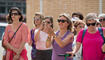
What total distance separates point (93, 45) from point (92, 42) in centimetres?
5

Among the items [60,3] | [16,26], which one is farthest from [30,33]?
[60,3]

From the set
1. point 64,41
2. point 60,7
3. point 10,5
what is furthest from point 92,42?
point 10,5

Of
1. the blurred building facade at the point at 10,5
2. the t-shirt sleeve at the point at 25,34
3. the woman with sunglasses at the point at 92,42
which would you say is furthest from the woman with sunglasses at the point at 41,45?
the blurred building facade at the point at 10,5

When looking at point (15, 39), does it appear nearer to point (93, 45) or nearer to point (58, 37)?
point (58, 37)

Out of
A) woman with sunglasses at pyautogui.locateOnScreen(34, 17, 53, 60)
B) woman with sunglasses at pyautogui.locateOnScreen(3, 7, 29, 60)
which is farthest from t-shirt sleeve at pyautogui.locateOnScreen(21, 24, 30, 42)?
woman with sunglasses at pyautogui.locateOnScreen(34, 17, 53, 60)

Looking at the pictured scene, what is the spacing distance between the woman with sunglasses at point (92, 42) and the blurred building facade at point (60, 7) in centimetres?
642

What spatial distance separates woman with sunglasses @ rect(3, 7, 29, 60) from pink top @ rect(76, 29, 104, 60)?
1.66m

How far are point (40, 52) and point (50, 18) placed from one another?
0.77 meters

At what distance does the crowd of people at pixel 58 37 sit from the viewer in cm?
573

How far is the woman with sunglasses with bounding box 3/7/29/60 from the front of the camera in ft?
22.9

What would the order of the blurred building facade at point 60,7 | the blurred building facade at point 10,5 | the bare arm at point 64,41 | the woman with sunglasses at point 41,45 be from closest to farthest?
the bare arm at point 64,41, the woman with sunglasses at point 41,45, the blurred building facade at point 60,7, the blurred building facade at point 10,5

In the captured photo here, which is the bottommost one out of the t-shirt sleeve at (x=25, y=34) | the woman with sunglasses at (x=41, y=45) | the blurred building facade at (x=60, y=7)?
the woman with sunglasses at (x=41, y=45)

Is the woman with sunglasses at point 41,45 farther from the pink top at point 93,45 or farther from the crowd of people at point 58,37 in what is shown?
the pink top at point 93,45

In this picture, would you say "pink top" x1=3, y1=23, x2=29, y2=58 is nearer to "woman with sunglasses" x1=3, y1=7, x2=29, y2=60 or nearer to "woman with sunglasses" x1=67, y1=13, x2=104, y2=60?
"woman with sunglasses" x1=3, y1=7, x2=29, y2=60
